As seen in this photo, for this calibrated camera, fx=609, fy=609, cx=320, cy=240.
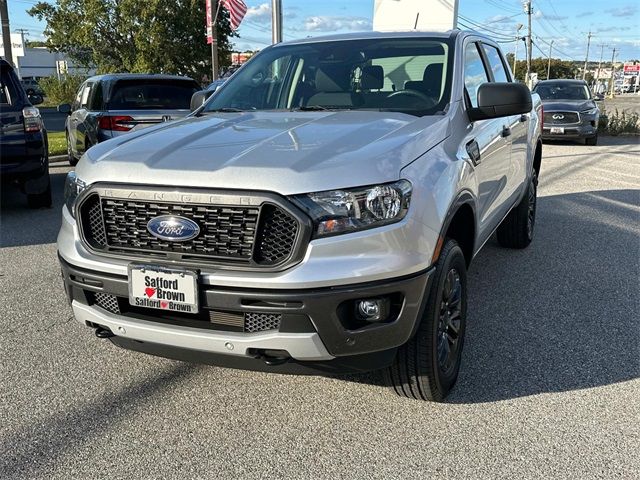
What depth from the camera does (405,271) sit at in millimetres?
2461

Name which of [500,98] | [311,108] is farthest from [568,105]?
[311,108]

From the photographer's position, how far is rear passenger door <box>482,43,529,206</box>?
4621mm

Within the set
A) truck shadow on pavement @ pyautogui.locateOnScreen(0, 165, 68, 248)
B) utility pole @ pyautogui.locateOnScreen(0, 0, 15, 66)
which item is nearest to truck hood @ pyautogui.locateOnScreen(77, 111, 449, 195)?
truck shadow on pavement @ pyautogui.locateOnScreen(0, 165, 68, 248)

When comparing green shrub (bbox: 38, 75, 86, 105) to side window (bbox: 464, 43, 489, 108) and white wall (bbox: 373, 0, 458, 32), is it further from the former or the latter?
side window (bbox: 464, 43, 489, 108)

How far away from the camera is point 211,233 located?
247 centimetres

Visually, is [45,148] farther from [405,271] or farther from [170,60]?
[170,60]

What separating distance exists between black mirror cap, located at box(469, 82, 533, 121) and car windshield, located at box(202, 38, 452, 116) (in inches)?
8.5

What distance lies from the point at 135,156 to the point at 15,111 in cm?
501

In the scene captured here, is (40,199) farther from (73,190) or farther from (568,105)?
(568,105)

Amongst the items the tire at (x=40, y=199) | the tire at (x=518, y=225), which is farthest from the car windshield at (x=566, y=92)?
the tire at (x=40, y=199)

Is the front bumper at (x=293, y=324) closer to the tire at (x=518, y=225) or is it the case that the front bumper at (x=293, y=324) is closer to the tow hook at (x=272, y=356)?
the tow hook at (x=272, y=356)

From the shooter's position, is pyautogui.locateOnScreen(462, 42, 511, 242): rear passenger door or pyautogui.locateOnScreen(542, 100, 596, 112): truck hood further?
pyautogui.locateOnScreen(542, 100, 596, 112): truck hood

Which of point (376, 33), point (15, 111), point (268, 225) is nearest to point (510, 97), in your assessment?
point (376, 33)

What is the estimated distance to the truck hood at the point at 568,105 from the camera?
14988 mm
